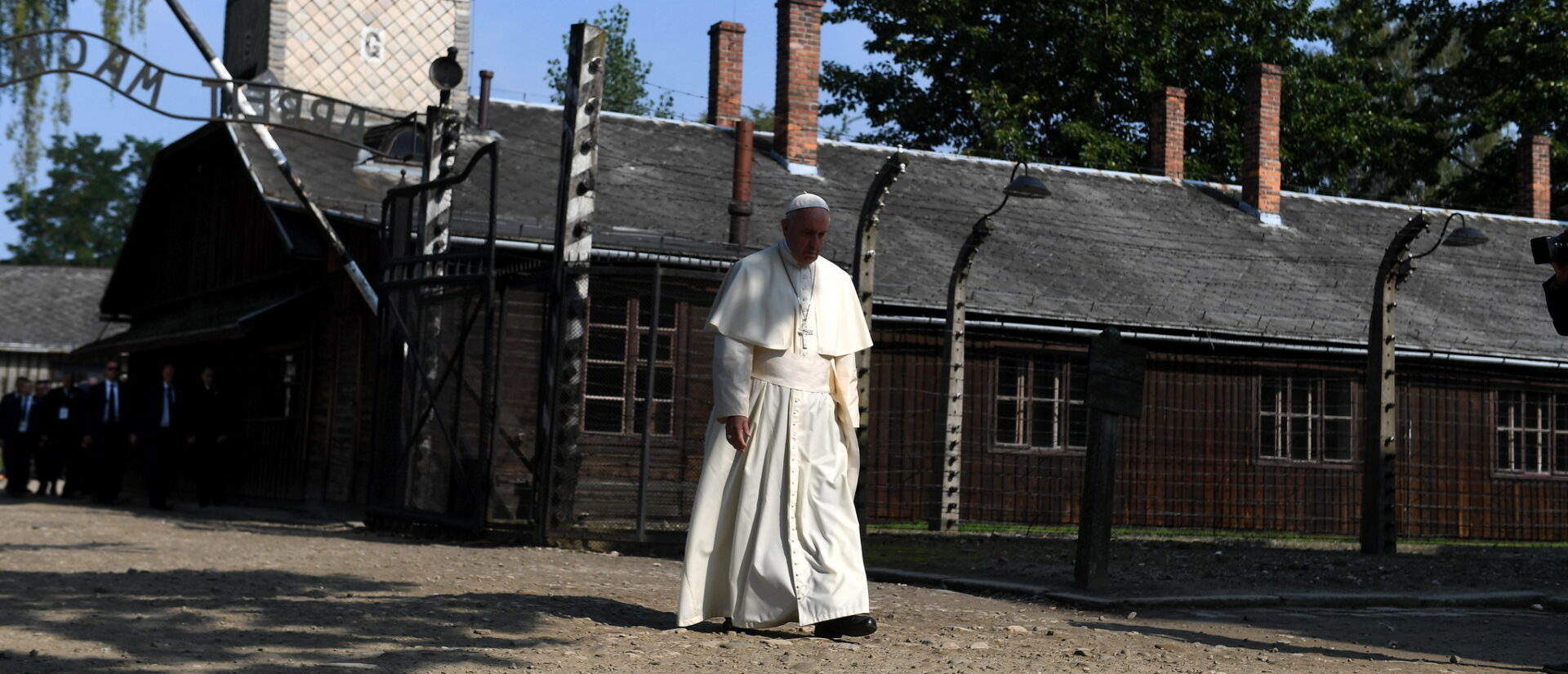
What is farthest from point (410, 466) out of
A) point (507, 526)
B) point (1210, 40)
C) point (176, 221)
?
point (1210, 40)

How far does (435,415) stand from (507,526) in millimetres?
1251

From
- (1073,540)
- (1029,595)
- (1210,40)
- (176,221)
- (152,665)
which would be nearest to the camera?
(152,665)

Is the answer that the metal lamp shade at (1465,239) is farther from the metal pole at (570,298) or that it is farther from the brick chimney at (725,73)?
the brick chimney at (725,73)

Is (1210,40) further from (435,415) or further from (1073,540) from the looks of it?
(435,415)

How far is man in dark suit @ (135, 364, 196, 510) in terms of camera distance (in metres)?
19.0

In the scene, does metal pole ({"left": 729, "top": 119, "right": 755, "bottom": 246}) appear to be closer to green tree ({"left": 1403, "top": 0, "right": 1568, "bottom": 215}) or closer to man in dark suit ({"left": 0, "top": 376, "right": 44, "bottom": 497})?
man in dark suit ({"left": 0, "top": 376, "right": 44, "bottom": 497})

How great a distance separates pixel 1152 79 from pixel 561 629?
26.7 meters

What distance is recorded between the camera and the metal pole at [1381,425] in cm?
1290

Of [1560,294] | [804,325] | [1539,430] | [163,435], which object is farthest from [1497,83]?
[804,325]

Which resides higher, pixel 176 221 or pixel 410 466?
pixel 176 221

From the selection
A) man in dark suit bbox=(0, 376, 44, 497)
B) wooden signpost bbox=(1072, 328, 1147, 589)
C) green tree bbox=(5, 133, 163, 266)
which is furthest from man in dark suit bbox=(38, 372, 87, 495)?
green tree bbox=(5, 133, 163, 266)

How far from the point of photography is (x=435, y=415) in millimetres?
13148

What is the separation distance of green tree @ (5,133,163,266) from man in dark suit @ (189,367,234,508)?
4813 cm

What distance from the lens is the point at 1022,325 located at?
19.7 metres
